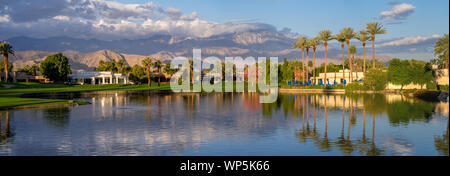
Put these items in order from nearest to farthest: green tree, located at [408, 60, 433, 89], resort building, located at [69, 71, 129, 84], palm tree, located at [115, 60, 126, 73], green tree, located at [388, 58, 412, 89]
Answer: green tree, located at [408, 60, 433, 89]
green tree, located at [388, 58, 412, 89]
resort building, located at [69, 71, 129, 84]
palm tree, located at [115, 60, 126, 73]

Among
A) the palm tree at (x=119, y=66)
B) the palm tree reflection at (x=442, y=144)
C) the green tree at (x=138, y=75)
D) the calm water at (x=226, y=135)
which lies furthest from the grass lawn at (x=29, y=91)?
the palm tree at (x=119, y=66)

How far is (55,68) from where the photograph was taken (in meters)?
134

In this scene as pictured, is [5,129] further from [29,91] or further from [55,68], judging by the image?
[55,68]

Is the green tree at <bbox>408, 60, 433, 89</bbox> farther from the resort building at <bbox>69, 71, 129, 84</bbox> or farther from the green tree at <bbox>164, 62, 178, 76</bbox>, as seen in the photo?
the green tree at <bbox>164, 62, 178, 76</bbox>

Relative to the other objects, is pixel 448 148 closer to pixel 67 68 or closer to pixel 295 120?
pixel 295 120

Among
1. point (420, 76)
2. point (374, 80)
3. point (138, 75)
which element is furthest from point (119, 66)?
point (420, 76)

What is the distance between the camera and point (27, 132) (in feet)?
77.2

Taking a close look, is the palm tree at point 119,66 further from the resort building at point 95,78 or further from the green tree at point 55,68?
the green tree at point 55,68

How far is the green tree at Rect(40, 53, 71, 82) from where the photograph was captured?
133 meters

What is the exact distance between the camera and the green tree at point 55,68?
13288 cm

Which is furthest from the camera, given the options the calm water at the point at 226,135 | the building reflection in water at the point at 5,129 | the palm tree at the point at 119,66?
the palm tree at the point at 119,66

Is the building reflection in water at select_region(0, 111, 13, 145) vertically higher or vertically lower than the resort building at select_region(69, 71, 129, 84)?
lower

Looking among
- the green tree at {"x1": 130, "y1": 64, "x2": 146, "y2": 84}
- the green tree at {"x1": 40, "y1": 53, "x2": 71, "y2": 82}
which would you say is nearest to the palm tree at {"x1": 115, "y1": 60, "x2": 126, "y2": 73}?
the green tree at {"x1": 130, "y1": 64, "x2": 146, "y2": 84}
